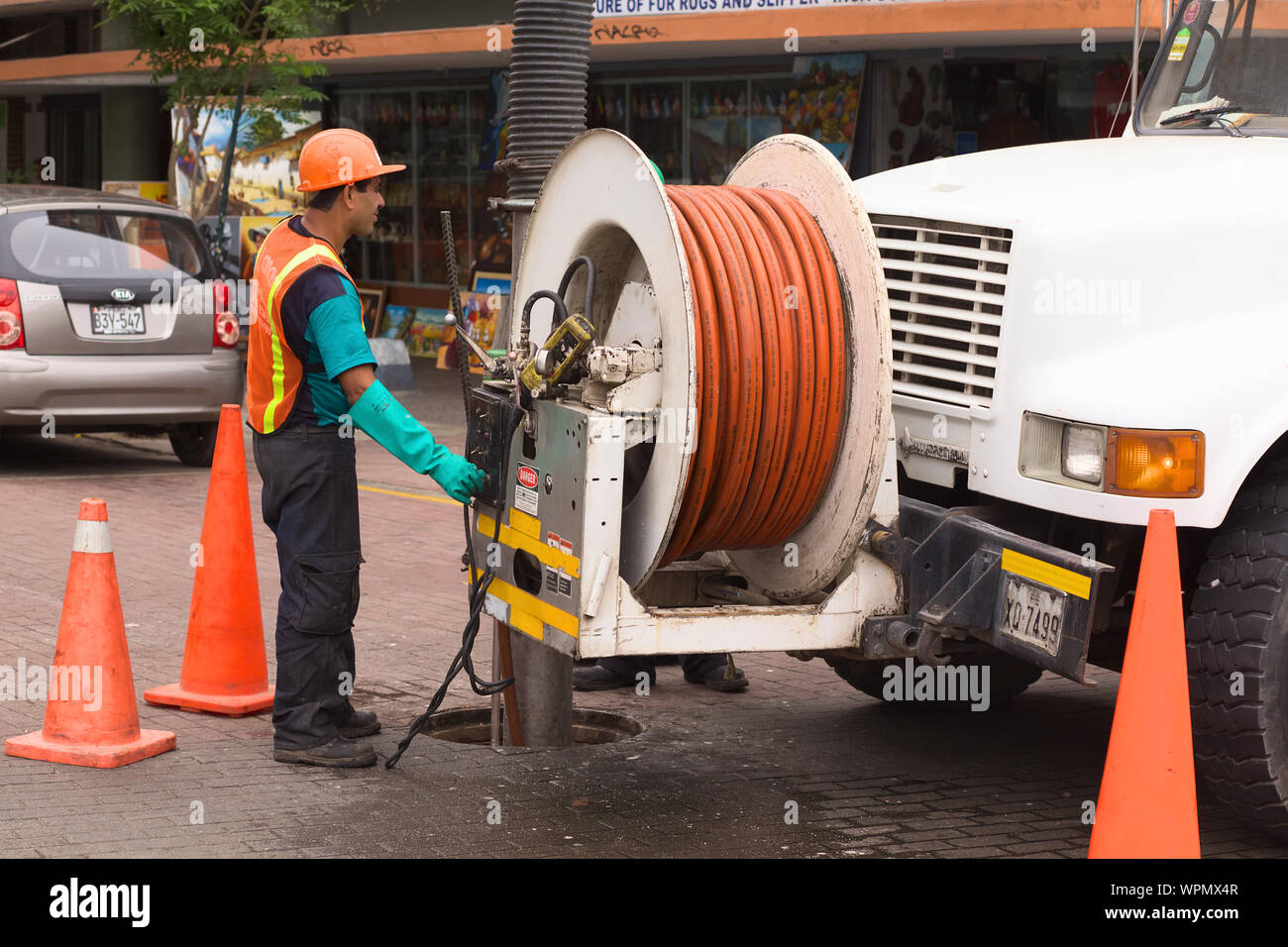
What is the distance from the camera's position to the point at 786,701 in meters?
7.27

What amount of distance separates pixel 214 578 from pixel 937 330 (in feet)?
9.84

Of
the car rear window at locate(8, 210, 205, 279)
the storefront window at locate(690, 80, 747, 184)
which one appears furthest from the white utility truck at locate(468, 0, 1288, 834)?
the storefront window at locate(690, 80, 747, 184)

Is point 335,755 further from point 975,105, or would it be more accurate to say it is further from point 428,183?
point 428,183

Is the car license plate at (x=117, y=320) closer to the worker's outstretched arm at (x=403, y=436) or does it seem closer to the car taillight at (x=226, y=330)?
the car taillight at (x=226, y=330)

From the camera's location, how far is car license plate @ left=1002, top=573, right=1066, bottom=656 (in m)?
4.92

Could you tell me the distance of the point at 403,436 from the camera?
5.68m

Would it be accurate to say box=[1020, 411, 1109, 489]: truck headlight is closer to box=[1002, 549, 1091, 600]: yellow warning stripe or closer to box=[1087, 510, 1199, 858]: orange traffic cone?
box=[1002, 549, 1091, 600]: yellow warning stripe

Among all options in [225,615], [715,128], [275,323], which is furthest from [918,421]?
[715,128]

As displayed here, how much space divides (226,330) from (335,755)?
7376mm

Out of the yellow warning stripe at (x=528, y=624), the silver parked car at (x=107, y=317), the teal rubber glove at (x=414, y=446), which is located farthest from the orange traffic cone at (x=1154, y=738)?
the silver parked car at (x=107, y=317)

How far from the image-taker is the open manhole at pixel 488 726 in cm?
688

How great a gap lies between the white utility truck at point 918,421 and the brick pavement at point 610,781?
599 mm
